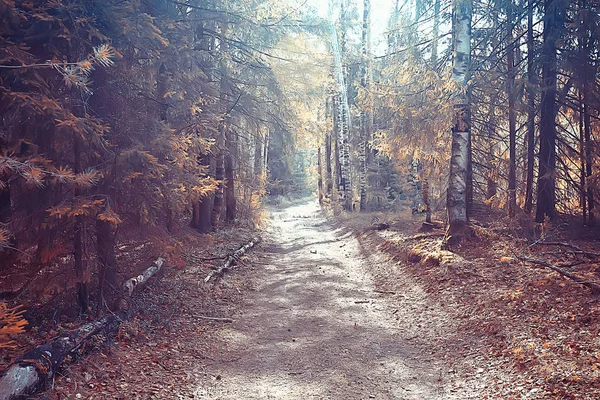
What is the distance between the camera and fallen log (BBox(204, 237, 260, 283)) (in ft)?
33.1

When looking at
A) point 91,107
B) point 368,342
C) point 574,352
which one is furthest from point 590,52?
point 91,107

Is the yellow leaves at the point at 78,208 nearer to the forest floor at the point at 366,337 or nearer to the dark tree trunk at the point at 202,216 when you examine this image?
the forest floor at the point at 366,337

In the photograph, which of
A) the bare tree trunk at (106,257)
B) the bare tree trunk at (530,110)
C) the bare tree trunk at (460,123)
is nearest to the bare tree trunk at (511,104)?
the bare tree trunk at (530,110)

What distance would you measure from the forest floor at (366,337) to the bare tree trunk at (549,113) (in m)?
2.04

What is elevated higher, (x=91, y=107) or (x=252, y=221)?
(x=91, y=107)

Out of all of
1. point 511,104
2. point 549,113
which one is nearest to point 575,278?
point 549,113

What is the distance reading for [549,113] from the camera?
1006 centimetres

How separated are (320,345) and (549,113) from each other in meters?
8.27

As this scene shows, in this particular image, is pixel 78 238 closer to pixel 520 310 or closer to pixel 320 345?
pixel 320 345

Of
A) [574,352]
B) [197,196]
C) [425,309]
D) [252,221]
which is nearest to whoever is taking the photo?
[574,352]

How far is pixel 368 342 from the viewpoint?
657 cm

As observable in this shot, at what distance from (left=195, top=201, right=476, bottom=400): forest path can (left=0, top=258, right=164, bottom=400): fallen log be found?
1.70m

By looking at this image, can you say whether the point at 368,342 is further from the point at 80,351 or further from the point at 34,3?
A: the point at 34,3

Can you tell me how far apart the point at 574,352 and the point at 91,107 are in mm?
7738
